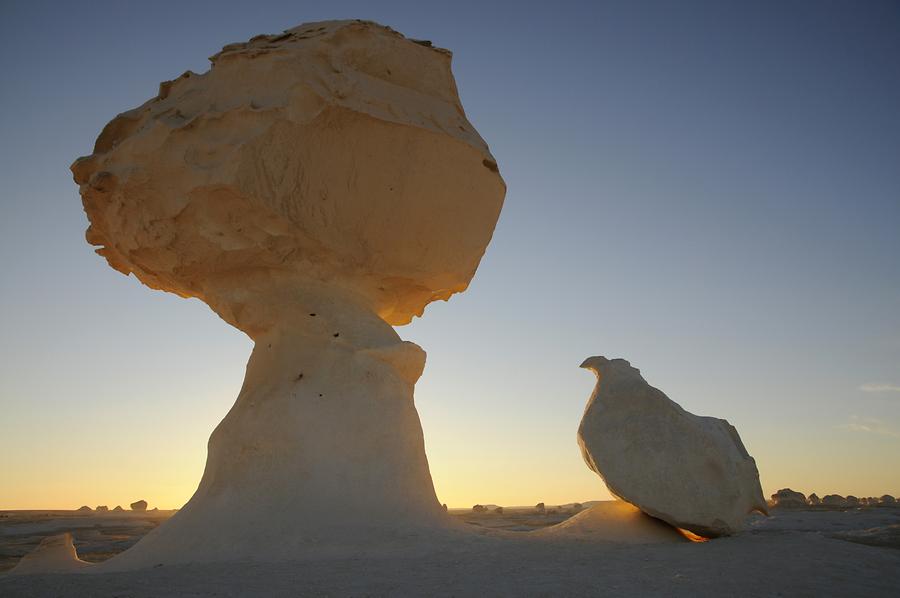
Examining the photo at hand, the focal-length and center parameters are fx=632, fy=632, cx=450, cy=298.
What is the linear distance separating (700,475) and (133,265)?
26.0 ft

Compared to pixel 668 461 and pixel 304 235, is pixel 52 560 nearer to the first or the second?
pixel 304 235

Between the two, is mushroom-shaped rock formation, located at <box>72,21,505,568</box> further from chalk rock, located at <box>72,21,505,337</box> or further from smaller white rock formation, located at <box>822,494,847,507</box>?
smaller white rock formation, located at <box>822,494,847,507</box>

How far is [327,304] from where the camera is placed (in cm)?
824

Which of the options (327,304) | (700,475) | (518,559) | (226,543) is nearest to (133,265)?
(327,304)

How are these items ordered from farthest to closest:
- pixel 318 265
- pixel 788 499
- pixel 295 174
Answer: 1. pixel 788 499
2. pixel 318 265
3. pixel 295 174

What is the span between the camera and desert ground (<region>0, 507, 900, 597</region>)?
430 cm

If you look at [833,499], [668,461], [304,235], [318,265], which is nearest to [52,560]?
[318,265]

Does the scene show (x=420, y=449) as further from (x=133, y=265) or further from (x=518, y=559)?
(x=133, y=265)

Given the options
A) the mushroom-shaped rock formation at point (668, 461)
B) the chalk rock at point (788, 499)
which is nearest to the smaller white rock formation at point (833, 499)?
the chalk rock at point (788, 499)

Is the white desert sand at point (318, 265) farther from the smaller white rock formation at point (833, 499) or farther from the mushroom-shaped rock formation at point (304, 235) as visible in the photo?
the smaller white rock formation at point (833, 499)

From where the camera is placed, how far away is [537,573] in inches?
190

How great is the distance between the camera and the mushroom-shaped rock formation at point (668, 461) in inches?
284

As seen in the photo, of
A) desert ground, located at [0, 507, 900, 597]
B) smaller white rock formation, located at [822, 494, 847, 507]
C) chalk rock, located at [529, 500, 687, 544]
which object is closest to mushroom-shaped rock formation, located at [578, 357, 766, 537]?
chalk rock, located at [529, 500, 687, 544]

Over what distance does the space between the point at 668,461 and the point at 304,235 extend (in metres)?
5.13
